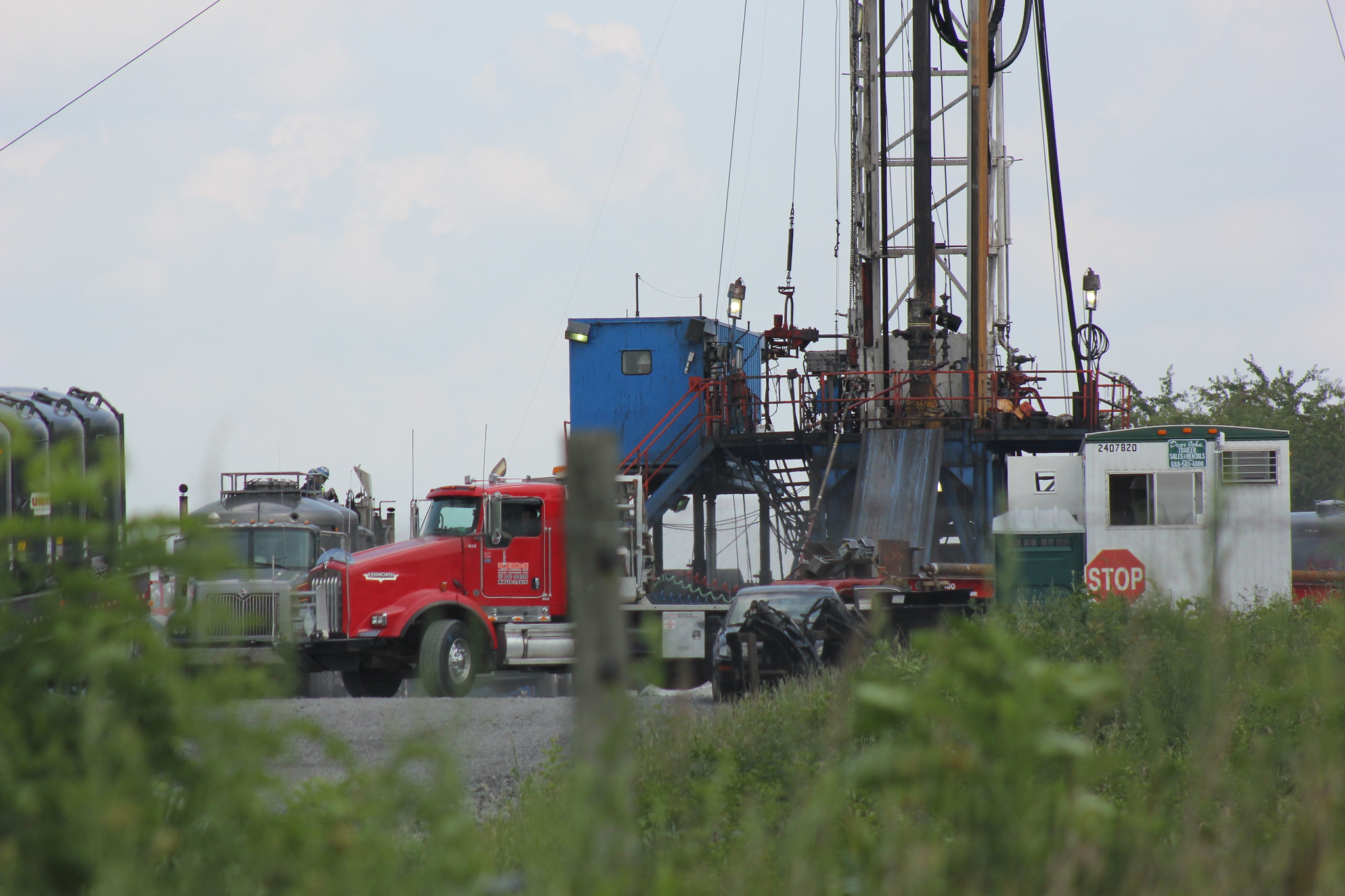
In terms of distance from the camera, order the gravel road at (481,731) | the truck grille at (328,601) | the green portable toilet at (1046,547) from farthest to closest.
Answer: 1. the green portable toilet at (1046,547)
2. the truck grille at (328,601)
3. the gravel road at (481,731)

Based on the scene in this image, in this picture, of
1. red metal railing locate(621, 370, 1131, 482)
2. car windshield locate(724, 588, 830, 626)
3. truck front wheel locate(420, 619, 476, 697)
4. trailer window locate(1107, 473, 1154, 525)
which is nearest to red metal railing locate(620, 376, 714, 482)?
red metal railing locate(621, 370, 1131, 482)

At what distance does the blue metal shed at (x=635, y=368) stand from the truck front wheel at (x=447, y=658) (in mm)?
11510

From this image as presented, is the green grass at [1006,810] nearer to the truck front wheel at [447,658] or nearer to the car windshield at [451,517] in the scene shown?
the truck front wheel at [447,658]

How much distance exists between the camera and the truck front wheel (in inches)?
653

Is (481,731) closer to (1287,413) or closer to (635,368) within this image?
(635,368)

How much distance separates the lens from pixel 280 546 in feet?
64.4

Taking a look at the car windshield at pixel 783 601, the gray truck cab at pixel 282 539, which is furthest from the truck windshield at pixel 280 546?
the car windshield at pixel 783 601

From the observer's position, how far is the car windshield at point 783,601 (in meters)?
15.8

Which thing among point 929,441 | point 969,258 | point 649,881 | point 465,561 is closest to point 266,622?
point 465,561

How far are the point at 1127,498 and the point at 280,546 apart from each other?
1248 cm

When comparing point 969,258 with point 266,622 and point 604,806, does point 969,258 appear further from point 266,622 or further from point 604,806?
point 604,806

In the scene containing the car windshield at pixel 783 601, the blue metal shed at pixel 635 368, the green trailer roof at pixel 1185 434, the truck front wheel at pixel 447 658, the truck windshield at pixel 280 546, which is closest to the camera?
the car windshield at pixel 783 601

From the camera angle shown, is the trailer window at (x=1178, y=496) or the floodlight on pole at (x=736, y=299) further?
the floodlight on pole at (x=736, y=299)

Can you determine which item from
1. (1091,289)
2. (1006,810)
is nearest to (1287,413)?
(1091,289)
